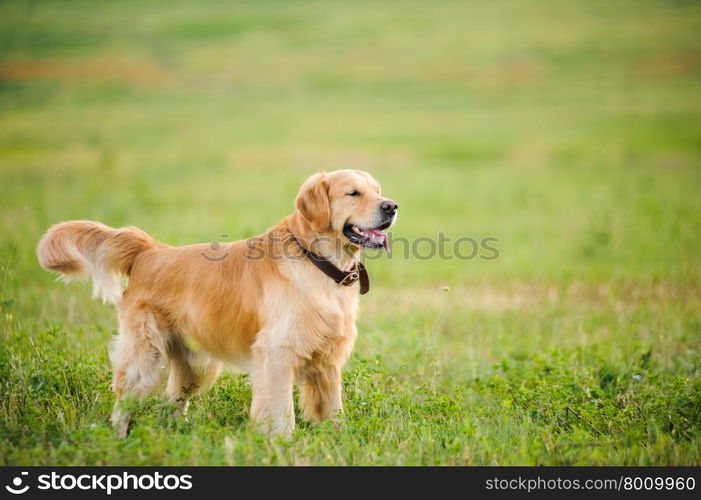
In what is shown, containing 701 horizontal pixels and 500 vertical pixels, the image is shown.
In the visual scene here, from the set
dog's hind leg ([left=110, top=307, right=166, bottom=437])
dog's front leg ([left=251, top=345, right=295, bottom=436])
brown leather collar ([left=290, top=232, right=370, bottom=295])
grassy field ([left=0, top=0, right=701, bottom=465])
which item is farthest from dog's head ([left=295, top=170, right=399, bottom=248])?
dog's hind leg ([left=110, top=307, right=166, bottom=437])

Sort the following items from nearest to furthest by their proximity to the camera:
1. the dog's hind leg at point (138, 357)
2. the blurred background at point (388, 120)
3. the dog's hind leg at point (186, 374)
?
the dog's hind leg at point (138, 357) → the dog's hind leg at point (186, 374) → the blurred background at point (388, 120)

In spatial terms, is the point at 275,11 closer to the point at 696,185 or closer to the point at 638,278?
the point at 696,185

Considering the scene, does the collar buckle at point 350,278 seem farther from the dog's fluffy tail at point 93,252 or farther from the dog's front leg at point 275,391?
the dog's fluffy tail at point 93,252

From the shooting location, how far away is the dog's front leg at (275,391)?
17.0 feet

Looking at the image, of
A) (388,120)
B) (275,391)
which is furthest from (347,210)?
(388,120)

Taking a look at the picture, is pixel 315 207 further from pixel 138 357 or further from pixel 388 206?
pixel 138 357

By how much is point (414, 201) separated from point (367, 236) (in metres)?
11.4

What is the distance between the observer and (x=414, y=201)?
1666 centimetres

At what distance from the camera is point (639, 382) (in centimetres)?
626

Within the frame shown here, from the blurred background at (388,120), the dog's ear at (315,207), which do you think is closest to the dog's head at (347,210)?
the dog's ear at (315,207)

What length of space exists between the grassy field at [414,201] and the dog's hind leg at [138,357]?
0.88 feet

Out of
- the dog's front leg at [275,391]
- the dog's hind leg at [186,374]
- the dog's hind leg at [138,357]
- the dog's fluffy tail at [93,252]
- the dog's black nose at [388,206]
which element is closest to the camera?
the dog's front leg at [275,391]

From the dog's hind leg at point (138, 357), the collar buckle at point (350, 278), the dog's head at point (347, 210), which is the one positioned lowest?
the dog's hind leg at point (138, 357)
